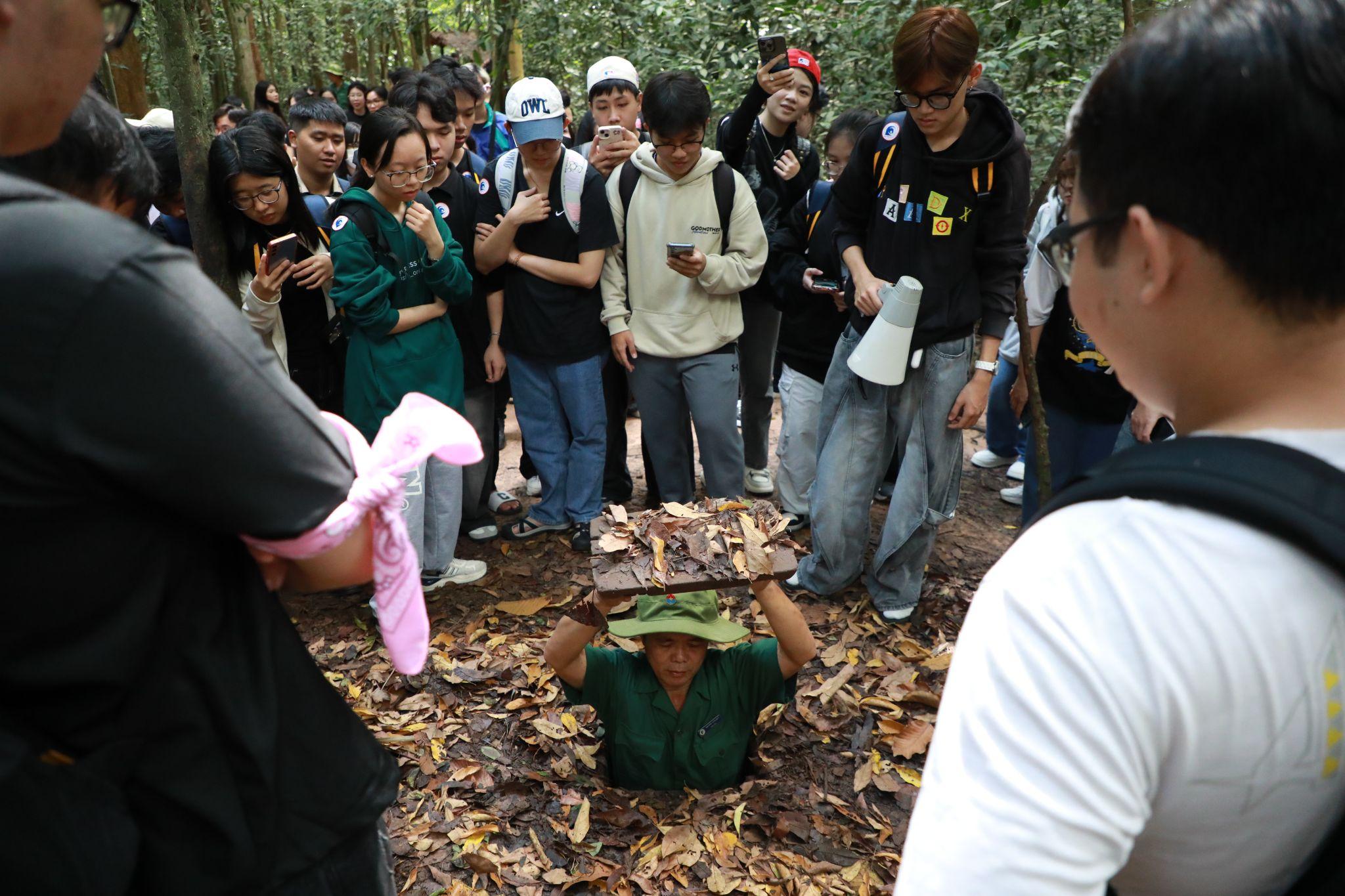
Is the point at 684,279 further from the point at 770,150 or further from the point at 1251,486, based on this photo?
the point at 1251,486

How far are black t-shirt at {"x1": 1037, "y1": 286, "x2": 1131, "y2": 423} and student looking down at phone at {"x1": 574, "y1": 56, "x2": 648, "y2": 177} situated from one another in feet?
8.33

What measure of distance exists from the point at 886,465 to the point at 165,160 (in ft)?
12.2

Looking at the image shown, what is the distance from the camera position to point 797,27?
7.79 meters

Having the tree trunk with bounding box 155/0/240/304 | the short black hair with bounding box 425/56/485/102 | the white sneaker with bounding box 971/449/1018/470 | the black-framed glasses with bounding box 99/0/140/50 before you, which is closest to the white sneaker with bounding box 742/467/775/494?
the white sneaker with bounding box 971/449/1018/470

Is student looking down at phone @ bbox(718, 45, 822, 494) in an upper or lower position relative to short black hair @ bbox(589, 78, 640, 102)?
lower

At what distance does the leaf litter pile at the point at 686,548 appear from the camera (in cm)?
337

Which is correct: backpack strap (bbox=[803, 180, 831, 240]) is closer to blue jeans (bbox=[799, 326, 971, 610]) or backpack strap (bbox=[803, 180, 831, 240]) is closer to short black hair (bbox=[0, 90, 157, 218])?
blue jeans (bbox=[799, 326, 971, 610])

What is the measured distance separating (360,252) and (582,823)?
9.06 feet

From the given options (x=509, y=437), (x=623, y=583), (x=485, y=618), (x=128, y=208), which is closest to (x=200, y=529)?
(x=128, y=208)

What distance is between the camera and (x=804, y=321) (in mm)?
5492

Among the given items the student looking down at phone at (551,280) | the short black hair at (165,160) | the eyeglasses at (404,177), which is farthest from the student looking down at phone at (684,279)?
the short black hair at (165,160)

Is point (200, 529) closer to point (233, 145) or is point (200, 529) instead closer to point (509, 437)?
point (233, 145)

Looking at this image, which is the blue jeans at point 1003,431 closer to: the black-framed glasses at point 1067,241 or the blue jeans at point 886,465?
the blue jeans at point 886,465

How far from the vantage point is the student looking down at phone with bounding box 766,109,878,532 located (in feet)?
17.8
